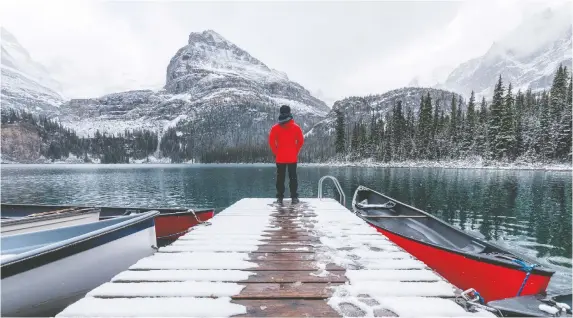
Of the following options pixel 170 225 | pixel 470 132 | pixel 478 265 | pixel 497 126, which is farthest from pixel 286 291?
pixel 470 132

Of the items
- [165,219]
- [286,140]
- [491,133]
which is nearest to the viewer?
[286,140]

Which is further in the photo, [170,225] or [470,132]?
[470,132]

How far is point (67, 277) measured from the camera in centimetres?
535

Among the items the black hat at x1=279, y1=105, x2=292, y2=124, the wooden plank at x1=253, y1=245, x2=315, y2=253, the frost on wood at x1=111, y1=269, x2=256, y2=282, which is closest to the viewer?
the frost on wood at x1=111, y1=269, x2=256, y2=282

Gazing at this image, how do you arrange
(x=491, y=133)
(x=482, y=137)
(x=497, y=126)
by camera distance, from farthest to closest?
(x=482, y=137) → (x=491, y=133) → (x=497, y=126)

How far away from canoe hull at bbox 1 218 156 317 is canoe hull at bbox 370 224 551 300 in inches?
296

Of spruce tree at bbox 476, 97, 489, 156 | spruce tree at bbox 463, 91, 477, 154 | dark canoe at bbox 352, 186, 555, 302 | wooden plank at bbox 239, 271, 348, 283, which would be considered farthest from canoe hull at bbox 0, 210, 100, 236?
spruce tree at bbox 463, 91, 477, 154

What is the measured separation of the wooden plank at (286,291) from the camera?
300 centimetres

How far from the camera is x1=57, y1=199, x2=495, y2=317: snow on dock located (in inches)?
107

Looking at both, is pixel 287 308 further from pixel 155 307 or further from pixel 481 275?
pixel 481 275

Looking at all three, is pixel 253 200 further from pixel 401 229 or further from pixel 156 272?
pixel 156 272

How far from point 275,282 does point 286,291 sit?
26 centimetres

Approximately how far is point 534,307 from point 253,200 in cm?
824

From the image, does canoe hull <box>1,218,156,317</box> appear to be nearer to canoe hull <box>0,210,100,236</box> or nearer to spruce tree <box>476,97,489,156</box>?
canoe hull <box>0,210,100,236</box>
